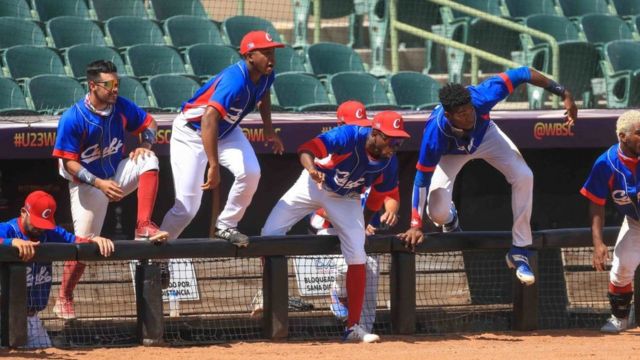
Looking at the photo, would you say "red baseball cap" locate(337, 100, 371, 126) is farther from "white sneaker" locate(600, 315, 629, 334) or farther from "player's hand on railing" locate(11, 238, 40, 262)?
"player's hand on railing" locate(11, 238, 40, 262)

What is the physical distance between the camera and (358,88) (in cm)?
1043

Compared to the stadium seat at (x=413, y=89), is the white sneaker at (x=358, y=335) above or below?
below

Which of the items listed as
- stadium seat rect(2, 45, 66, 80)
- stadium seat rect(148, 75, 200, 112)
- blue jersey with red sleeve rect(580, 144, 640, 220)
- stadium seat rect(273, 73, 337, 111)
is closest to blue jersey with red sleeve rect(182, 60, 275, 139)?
blue jersey with red sleeve rect(580, 144, 640, 220)

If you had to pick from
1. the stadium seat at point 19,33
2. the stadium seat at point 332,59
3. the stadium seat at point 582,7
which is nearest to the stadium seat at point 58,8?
the stadium seat at point 19,33

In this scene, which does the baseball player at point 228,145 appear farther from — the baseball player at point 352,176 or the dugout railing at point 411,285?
the baseball player at point 352,176

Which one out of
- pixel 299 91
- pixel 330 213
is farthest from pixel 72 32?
pixel 330 213

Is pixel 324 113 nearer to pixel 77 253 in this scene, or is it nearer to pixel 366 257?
pixel 366 257

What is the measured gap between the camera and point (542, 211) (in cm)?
1012

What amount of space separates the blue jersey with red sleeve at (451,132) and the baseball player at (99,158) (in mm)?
1582

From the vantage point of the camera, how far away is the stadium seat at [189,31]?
10961 millimetres

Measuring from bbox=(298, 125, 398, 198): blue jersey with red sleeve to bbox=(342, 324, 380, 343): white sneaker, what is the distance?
82 centimetres

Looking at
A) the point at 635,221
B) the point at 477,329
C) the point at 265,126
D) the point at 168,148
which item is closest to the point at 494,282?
the point at 477,329

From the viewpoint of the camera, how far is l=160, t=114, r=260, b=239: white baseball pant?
23.2ft

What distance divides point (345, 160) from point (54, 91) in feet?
10.5
